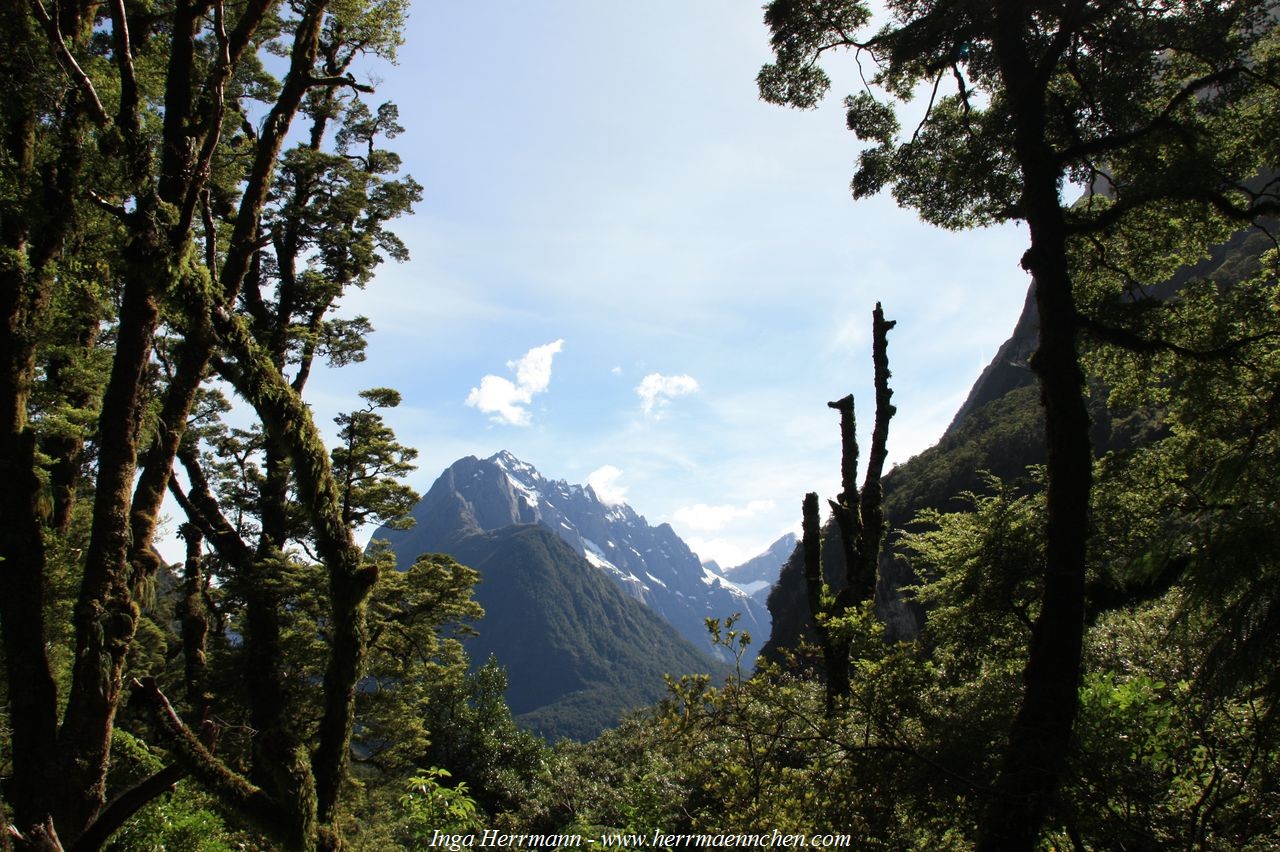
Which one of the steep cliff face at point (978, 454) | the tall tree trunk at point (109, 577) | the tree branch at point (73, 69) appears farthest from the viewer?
the steep cliff face at point (978, 454)

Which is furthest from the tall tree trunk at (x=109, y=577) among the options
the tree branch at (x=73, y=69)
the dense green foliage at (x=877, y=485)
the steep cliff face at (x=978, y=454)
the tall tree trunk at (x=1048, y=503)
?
the steep cliff face at (x=978, y=454)

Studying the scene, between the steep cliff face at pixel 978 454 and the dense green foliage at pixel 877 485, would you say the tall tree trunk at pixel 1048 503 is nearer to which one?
the dense green foliage at pixel 877 485

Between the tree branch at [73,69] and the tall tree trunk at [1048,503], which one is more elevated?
the tree branch at [73,69]

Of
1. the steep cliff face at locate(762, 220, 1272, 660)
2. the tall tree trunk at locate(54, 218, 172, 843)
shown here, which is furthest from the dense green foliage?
the steep cliff face at locate(762, 220, 1272, 660)

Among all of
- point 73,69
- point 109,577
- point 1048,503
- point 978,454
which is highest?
point 978,454

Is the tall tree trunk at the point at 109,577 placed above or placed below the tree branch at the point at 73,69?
below

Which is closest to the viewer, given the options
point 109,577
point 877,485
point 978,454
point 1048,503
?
point 109,577

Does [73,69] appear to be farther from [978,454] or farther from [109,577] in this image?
[978,454]

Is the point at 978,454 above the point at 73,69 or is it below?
above

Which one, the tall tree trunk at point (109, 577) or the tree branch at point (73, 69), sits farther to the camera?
the tall tree trunk at point (109, 577)

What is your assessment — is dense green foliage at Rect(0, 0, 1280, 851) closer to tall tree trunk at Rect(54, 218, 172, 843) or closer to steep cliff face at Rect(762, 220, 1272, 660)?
tall tree trunk at Rect(54, 218, 172, 843)

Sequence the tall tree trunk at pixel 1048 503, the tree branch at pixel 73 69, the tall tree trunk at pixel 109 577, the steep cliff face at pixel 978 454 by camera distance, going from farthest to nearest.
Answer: the steep cliff face at pixel 978 454
the tall tree trunk at pixel 1048 503
the tall tree trunk at pixel 109 577
the tree branch at pixel 73 69

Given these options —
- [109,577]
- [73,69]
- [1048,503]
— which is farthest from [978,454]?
[73,69]

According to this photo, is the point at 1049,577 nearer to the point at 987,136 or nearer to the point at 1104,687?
the point at 1104,687
